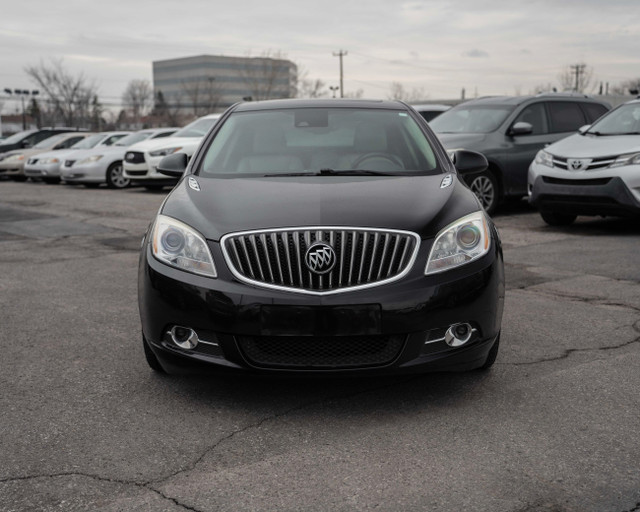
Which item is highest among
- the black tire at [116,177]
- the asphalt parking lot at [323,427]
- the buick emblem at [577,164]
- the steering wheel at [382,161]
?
the steering wheel at [382,161]

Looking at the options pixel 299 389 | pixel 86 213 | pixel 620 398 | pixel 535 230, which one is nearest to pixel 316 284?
pixel 299 389

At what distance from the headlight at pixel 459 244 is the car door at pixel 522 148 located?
Result: 788 centimetres

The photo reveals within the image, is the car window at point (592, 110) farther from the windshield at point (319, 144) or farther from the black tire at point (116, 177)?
the black tire at point (116, 177)

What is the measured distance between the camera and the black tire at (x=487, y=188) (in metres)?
11.3

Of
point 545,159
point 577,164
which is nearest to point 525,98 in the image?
point 545,159

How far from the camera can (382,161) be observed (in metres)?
4.84

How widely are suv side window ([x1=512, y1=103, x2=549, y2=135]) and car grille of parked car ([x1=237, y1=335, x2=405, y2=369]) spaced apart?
9.12m

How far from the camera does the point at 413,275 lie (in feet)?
11.8

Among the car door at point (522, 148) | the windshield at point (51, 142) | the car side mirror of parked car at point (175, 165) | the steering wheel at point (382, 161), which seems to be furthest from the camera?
the windshield at point (51, 142)

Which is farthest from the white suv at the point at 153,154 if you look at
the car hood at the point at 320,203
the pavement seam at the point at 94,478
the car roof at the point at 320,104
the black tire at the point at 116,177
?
the pavement seam at the point at 94,478

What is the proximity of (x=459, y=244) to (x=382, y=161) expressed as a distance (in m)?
1.19

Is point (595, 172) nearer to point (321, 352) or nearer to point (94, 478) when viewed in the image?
point (321, 352)

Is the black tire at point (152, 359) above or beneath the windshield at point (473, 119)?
beneath

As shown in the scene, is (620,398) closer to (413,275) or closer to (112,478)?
(413,275)
